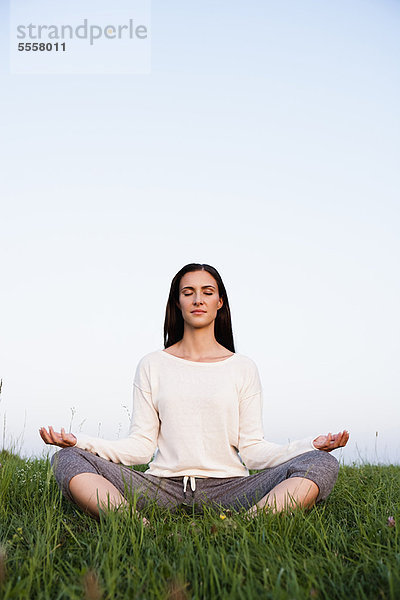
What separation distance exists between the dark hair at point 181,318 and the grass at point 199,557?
5.37 feet

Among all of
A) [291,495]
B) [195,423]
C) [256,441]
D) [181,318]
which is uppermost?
[181,318]

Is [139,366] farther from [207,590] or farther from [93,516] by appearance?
[207,590]

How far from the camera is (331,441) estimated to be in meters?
4.07

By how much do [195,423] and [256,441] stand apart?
0.49m

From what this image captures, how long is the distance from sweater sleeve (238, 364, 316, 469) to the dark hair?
1.55 feet

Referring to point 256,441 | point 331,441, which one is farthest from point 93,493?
point 331,441

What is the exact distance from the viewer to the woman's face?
4.90m

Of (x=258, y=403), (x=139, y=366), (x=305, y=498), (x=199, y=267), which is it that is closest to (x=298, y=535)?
(x=305, y=498)

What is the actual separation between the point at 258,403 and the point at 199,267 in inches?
48.0

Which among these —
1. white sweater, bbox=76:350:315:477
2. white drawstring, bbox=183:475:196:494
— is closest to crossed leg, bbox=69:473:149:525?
white sweater, bbox=76:350:315:477

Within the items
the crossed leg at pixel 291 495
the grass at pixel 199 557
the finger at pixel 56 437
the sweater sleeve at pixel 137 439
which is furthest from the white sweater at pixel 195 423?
the grass at pixel 199 557

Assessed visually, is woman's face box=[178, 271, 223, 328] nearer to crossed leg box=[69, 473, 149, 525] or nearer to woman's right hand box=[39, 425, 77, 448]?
woman's right hand box=[39, 425, 77, 448]

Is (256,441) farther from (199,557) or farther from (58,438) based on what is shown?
(199,557)

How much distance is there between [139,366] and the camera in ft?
16.3
